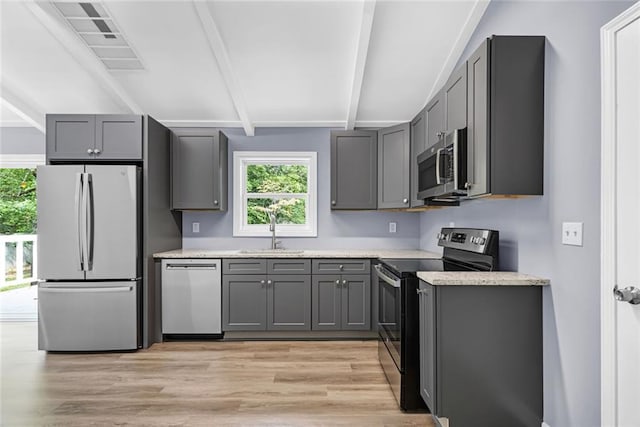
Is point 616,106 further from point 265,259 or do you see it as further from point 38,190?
point 38,190

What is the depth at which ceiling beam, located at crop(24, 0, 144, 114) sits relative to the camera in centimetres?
302

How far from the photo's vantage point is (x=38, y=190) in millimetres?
3658

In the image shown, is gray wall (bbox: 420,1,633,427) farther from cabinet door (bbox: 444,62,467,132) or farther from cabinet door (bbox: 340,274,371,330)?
cabinet door (bbox: 340,274,371,330)

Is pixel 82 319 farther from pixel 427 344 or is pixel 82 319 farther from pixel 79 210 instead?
pixel 427 344

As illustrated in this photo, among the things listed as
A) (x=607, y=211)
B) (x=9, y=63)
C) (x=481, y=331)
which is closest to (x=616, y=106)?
(x=607, y=211)

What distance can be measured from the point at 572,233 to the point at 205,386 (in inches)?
100

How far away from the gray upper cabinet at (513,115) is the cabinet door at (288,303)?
230 centimetres

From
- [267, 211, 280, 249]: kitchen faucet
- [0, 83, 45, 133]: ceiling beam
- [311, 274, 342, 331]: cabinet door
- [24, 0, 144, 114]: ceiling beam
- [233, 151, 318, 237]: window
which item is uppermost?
[24, 0, 144, 114]: ceiling beam

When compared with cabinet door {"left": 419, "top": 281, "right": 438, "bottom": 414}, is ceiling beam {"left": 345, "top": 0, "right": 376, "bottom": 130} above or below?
above

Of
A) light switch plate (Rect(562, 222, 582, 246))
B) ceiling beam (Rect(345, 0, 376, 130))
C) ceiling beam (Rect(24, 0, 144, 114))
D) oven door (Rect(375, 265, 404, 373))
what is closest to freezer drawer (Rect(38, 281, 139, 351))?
ceiling beam (Rect(24, 0, 144, 114))

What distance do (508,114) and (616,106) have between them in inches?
22.3

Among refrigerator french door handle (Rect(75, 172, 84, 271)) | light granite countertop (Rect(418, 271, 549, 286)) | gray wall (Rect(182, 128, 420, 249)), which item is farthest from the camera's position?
gray wall (Rect(182, 128, 420, 249))

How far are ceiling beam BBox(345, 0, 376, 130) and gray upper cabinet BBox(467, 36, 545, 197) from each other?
3.39 ft

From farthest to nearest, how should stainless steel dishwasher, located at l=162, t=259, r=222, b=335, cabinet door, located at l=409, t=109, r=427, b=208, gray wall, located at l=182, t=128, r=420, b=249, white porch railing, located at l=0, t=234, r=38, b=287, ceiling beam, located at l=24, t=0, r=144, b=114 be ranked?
white porch railing, located at l=0, t=234, r=38, b=287, gray wall, located at l=182, t=128, r=420, b=249, stainless steel dishwasher, located at l=162, t=259, r=222, b=335, cabinet door, located at l=409, t=109, r=427, b=208, ceiling beam, located at l=24, t=0, r=144, b=114
